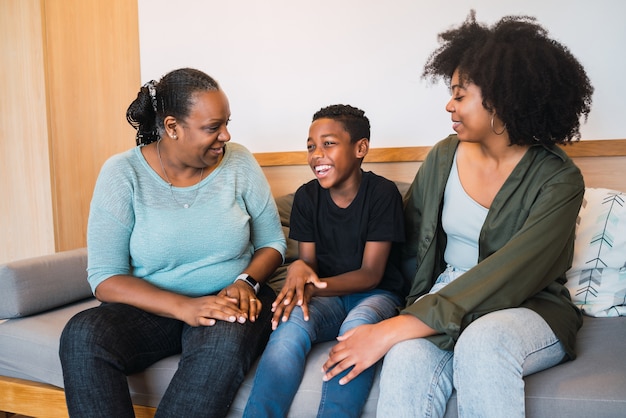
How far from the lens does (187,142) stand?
1637 millimetres

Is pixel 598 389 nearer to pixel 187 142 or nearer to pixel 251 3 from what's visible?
pixel 187 142

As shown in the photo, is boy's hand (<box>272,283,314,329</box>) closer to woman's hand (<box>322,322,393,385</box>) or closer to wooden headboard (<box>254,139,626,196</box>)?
woman's hand (<box>322,322,393,385</box>)

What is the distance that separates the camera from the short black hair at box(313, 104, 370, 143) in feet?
5.78

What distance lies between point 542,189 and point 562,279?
27cm

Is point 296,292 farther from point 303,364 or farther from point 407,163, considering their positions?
point 407,163

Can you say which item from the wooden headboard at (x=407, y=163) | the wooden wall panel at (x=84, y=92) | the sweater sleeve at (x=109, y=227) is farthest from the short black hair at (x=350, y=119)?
the wooden wall panel at (x=84, y=92)

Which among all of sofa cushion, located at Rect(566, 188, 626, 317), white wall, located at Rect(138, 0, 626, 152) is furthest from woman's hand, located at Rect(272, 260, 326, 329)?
white wall, located at Rect(138, 0, 626, 152)

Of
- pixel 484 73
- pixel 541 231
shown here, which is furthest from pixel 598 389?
pixel 484 73

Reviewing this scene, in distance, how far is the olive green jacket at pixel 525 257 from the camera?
1.32 meters

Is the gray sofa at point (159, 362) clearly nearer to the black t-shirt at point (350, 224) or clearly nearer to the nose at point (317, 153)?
the black t-shirt at point (350, 224)

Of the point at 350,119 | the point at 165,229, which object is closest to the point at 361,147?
the point at 350,119

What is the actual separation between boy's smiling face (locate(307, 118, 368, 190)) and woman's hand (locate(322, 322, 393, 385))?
521 millimetres

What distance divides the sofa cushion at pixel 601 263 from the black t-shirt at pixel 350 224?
20.0 inches

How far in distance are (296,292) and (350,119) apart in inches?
22.2
